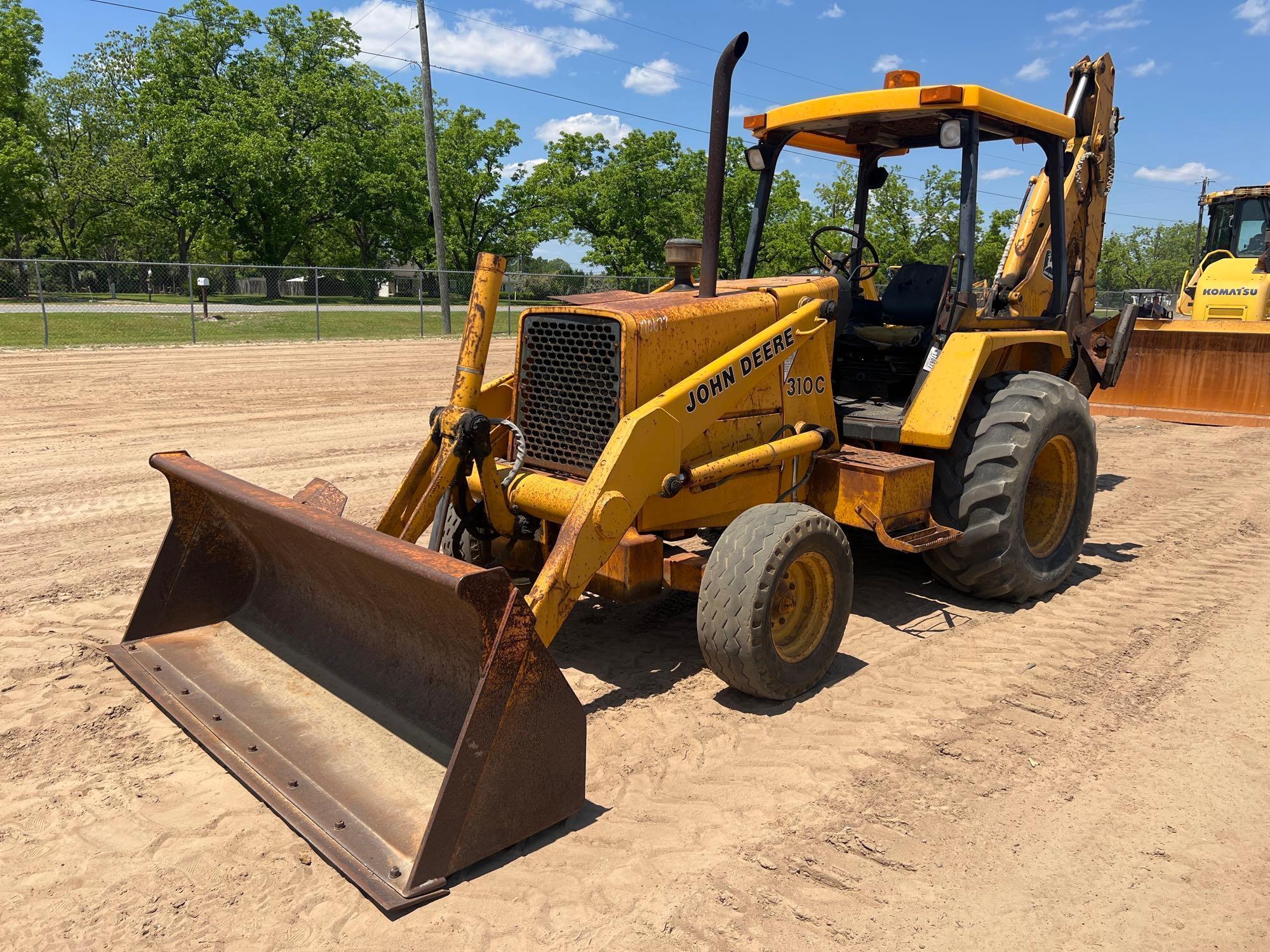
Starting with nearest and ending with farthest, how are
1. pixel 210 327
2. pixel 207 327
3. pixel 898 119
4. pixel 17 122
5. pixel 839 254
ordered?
pixel 898 119 < pixel 839 254 < pixel 207 327 < pixel 210 327 < pixel 17 122

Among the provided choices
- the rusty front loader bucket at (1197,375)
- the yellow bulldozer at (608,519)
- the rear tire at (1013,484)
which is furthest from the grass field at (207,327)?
the rear tire at (1013,484)

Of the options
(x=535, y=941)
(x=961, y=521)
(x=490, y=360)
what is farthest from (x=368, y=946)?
(x=490, y=360)

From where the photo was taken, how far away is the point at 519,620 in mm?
2930

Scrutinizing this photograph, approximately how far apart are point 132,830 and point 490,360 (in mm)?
16274

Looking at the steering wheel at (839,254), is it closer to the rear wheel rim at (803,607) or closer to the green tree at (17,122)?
the rear wheel rim at (803,607)

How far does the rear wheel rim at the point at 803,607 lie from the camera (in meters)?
4.05

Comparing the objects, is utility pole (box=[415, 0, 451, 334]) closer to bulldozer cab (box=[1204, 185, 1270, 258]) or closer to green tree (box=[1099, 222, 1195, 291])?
bulldozer cab (box=[1204, 185, 1270, 258])

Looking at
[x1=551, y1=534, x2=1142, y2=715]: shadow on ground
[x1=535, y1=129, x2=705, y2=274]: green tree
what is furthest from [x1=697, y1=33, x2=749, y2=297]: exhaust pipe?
[x1=535, y1=129, x2=705, y2=274]: green tree

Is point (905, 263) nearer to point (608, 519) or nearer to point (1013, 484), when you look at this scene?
point (1013, 484)

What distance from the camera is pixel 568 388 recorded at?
4.33 meters

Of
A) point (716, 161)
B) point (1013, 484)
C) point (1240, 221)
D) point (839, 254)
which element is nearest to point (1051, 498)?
point (1013, 484)

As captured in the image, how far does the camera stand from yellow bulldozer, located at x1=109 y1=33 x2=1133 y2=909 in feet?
10.00

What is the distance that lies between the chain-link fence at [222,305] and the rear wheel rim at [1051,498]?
38.5ft

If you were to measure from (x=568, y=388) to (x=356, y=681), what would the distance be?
153 cm
